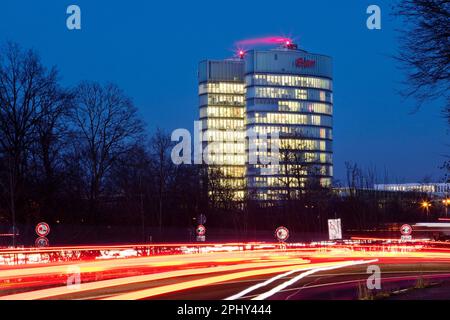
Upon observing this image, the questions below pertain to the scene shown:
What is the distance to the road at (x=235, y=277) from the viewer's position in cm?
1991

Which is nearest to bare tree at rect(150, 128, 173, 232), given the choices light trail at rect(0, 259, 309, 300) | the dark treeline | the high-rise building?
the dark treeline

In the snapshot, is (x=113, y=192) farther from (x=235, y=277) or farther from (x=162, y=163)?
(x=235, y=277)

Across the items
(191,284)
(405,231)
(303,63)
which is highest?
(303,63)

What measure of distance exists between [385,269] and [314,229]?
35229 mm

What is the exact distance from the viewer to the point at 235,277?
1040 inches

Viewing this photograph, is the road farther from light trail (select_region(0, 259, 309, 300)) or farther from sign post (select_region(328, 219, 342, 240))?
sign post (select_region(328, 219, 342, 240))

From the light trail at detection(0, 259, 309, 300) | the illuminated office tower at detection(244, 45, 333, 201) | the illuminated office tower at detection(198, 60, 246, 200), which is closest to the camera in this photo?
the light trail at detection(0, 259, 309, 300)

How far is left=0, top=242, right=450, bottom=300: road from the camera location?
19.9m

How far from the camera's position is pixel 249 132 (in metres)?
188

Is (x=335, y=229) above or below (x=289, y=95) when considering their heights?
below

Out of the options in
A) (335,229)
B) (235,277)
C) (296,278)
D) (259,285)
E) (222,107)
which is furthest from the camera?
(222,107)

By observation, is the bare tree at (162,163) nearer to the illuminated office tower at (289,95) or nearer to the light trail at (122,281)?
the light trail at (122,281)

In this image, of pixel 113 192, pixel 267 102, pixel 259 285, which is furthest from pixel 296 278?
pixel 267 102
